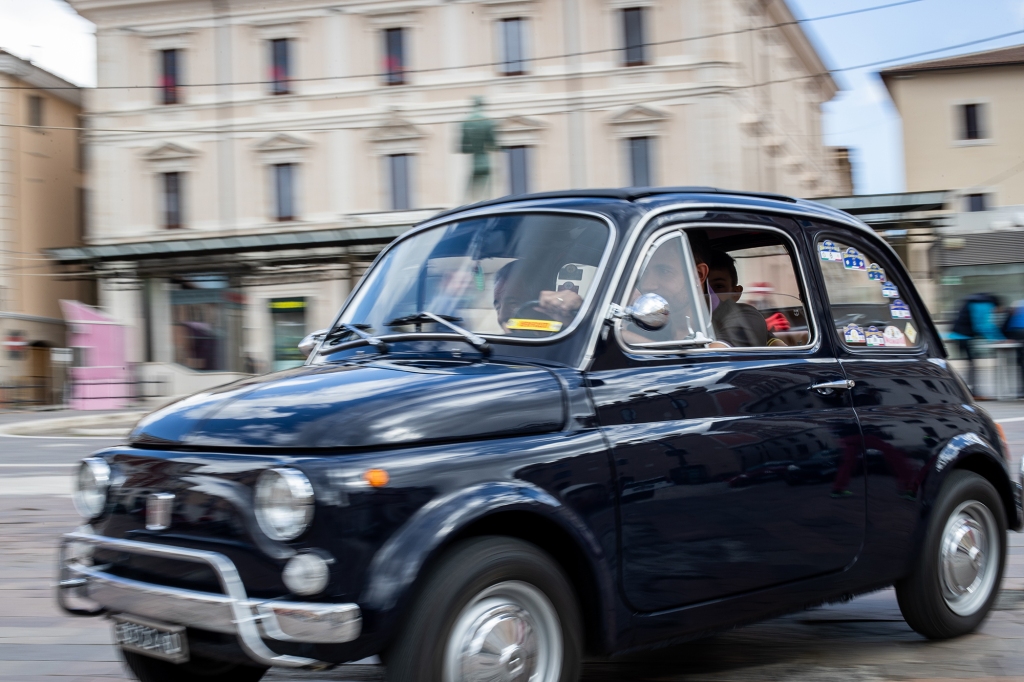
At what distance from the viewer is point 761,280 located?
4.62 metres

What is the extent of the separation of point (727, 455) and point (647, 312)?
1.86 ft

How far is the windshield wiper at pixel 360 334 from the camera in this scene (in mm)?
4180

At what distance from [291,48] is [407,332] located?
34822mm

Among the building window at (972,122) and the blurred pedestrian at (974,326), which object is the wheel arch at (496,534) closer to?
the blurred pedestrian at (974,326)

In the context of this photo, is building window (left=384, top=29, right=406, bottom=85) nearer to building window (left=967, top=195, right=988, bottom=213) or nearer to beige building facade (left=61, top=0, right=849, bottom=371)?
beige building facade (left=61, top=0, right=849, bottom=371)

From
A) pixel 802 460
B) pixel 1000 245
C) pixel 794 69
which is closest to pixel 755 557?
pixel 802 460

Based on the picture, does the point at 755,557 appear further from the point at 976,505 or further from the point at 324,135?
the point at 324,135

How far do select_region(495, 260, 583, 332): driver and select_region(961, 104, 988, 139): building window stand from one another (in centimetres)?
4991

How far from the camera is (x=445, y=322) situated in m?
4.11

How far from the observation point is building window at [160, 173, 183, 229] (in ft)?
124

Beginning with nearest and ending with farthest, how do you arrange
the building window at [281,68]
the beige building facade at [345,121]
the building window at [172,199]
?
the beige building facade at [345,121] < the building window at [281,68] < the building window at [172,199]

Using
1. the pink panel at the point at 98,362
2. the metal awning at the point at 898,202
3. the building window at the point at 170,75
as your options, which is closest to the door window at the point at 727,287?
the metal awning at the point at 898,202

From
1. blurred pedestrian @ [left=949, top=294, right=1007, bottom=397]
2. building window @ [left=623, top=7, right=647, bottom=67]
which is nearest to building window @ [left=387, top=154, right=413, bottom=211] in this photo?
building window @ [left=623, top=7, right=647, bottom=67]

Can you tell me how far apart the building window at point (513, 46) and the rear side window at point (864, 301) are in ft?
103
